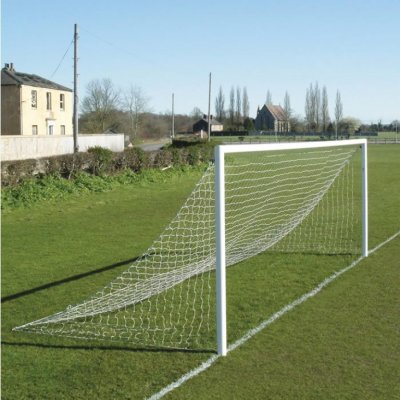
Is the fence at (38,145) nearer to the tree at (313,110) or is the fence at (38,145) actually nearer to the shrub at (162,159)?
the shrub at (162,159)

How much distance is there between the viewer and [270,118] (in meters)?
121

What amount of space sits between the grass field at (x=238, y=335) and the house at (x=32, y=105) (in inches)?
1188

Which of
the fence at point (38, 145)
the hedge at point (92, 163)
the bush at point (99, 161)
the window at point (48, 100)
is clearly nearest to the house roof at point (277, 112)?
the window at point (48, 100)

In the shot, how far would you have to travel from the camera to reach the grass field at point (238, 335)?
15.9 ft

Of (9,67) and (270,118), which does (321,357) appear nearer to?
(9,67)

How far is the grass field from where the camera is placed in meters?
4.85

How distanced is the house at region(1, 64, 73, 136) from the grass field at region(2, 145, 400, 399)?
99.0ft

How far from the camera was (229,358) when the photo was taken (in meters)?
5.45

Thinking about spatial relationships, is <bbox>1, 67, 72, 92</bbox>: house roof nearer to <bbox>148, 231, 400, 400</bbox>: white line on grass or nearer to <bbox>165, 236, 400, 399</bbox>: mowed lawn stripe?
<bbox>148, 231, 400, 400</bbox>: white line on grass

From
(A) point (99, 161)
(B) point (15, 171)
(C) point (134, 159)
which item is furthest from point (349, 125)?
(B) point (15, 171)

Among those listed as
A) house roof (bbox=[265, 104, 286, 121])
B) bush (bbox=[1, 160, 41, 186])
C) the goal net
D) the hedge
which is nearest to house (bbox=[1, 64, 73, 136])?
the hedge

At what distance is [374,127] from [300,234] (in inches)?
4317

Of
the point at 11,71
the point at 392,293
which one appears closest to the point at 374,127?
the point at 11,71

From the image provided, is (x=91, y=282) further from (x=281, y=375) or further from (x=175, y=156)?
(x=175, y=156)
